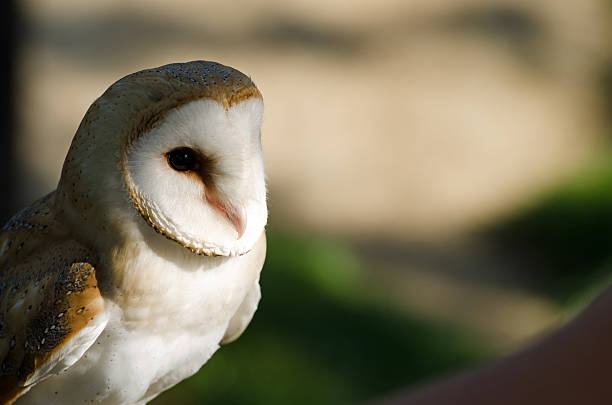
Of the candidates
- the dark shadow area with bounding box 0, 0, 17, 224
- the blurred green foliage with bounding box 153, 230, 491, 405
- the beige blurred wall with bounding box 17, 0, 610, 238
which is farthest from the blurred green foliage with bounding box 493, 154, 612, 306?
the dark shadow area with bounding box 0, 0, 17, 224

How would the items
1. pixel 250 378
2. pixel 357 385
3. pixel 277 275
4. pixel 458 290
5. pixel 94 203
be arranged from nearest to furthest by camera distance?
1. pixel 94 203
2. pixel 250 378
3. pixel 357 385
4. pixel 277 275
5. pixel 458 290

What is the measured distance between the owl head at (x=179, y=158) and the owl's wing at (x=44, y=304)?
0.15 ft

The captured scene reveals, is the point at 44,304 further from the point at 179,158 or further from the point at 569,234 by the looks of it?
the point at 569,234

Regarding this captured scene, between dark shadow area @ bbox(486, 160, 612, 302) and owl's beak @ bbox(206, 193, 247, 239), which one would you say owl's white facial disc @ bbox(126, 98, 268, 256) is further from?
dark shadow area @ bbox(486, 160, 612, 302)

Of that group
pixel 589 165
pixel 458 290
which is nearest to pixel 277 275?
pixel 458 290

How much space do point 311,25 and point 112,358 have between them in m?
2.48

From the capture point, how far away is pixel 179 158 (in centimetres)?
40

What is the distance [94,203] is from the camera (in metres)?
0.43

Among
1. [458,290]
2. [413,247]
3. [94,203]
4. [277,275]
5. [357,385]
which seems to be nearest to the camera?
[94,203]

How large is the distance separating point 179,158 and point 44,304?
15 centimetres

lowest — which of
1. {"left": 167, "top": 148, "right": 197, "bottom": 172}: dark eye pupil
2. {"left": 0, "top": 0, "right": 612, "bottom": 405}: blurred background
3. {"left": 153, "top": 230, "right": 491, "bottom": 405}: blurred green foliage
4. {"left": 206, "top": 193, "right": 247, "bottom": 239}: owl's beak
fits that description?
{"left": 153, "top": 230, "right": 491, "bottom": 405}: blurred green foliage

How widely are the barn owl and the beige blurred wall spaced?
212 cm

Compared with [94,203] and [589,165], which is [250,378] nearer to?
[94,203]

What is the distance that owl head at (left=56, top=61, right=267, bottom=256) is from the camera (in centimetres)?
39
